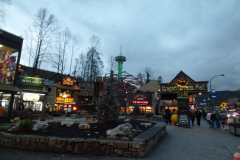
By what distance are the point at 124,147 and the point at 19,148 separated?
165 inches

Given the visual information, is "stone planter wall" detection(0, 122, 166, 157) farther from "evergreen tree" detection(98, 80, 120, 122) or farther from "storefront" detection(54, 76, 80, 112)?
"storefront" detection(54, 76, 80, 112)

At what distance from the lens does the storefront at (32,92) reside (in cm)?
2283

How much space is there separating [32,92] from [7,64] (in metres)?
12.0

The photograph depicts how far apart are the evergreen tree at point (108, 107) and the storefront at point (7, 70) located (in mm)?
7817

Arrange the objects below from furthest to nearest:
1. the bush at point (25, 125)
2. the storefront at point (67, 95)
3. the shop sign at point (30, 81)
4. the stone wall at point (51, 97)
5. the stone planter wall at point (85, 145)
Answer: the storefront at point (67, 95)
the stone wall at point (51, 97)
the shop sign at point (30, 81)
the bush at point (25, 125)
the stone planter wall at point (85, 145)

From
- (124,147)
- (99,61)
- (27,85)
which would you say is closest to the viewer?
(124,147)

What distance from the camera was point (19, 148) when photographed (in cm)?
608

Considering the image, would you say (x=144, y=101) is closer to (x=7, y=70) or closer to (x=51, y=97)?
(x=51, y=97)

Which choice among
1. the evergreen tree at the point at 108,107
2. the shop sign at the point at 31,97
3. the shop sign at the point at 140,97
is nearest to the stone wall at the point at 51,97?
the shop sign at the point at 31,97

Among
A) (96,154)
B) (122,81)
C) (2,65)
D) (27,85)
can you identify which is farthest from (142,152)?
(122,81)

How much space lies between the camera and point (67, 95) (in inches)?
1100

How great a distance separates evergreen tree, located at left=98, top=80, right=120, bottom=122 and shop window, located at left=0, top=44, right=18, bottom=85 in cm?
849

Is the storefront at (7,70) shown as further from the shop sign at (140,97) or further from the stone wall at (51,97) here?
the shop sign at (140,97)

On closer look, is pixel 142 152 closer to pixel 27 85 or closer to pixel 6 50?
pixel 6 50
